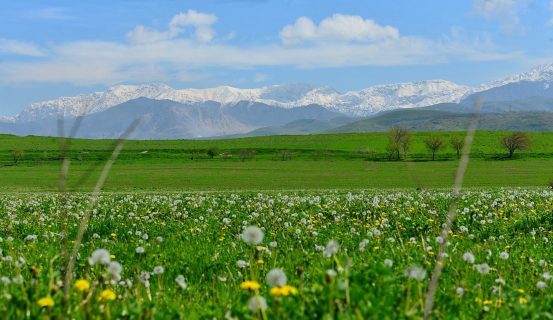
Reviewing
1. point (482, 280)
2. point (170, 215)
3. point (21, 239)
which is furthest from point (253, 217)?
point (482, 280)

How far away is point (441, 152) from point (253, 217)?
18670 centimetres

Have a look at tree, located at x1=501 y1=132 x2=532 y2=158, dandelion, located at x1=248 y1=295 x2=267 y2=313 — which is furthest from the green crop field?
tree, located at x1=501 y1=132 x2=532 y2=158

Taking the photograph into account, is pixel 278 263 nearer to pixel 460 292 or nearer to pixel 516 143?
pixel 460 292

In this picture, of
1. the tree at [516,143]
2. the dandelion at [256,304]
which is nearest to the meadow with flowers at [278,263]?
the dandelion at [256,304]

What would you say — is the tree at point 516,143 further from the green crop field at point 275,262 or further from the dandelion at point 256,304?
the dandelion at point 256,304

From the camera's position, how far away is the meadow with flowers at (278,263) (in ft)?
16.2

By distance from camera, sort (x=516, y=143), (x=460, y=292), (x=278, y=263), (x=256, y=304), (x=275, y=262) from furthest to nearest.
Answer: (x=516, y=143) < (x=278, y=263) < (x=275, y=262) < (x=460, y=292) < (x=256, y=304)

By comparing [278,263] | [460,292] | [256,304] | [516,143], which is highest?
[256,304]

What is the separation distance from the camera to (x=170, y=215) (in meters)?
17.8

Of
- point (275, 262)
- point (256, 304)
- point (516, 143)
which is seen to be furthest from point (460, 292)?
point (516, 143)

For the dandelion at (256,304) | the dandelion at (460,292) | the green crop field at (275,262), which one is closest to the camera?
the dandelion at (256,304)

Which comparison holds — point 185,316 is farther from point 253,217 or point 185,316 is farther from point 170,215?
point 170,215

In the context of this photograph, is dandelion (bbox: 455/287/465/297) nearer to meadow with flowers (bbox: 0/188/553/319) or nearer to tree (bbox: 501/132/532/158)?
meadow with flowers (bbox: 0/188/553/319)

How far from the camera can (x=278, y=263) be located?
908 centimetres
